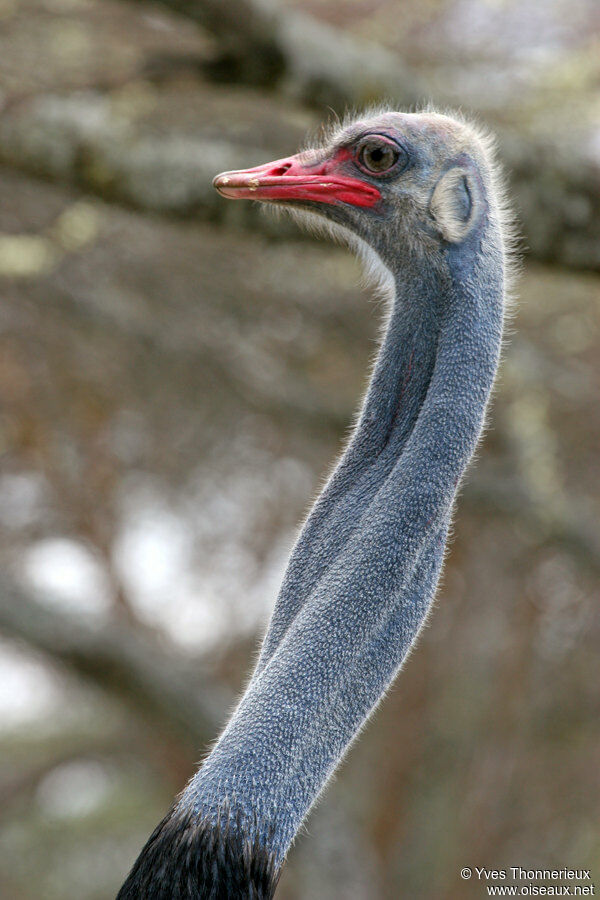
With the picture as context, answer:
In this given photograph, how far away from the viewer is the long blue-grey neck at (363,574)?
7.84 ft

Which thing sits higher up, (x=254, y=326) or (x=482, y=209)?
(x=254, y=326)

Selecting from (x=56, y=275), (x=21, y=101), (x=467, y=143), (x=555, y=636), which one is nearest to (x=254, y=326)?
(x=56, y=275)

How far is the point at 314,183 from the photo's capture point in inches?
111

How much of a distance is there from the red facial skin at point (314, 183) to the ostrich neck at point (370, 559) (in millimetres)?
205

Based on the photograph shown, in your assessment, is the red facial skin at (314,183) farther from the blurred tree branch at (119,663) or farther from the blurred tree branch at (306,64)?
the blurred tree branch at (119,663)

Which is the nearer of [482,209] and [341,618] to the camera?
[341,618]

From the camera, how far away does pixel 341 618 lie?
8.09ft

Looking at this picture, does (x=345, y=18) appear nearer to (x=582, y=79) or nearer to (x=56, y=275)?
(x=582, y=79)

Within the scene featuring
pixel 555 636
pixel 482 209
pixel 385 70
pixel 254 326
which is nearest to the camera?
pixel 482 209

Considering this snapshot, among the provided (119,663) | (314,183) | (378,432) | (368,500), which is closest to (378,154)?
(314,183)

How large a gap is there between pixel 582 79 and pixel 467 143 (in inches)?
124

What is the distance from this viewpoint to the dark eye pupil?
2.76 m

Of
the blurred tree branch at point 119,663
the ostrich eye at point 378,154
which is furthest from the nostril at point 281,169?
the blurred tree branch at point 119,663

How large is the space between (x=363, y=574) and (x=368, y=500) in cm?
20
